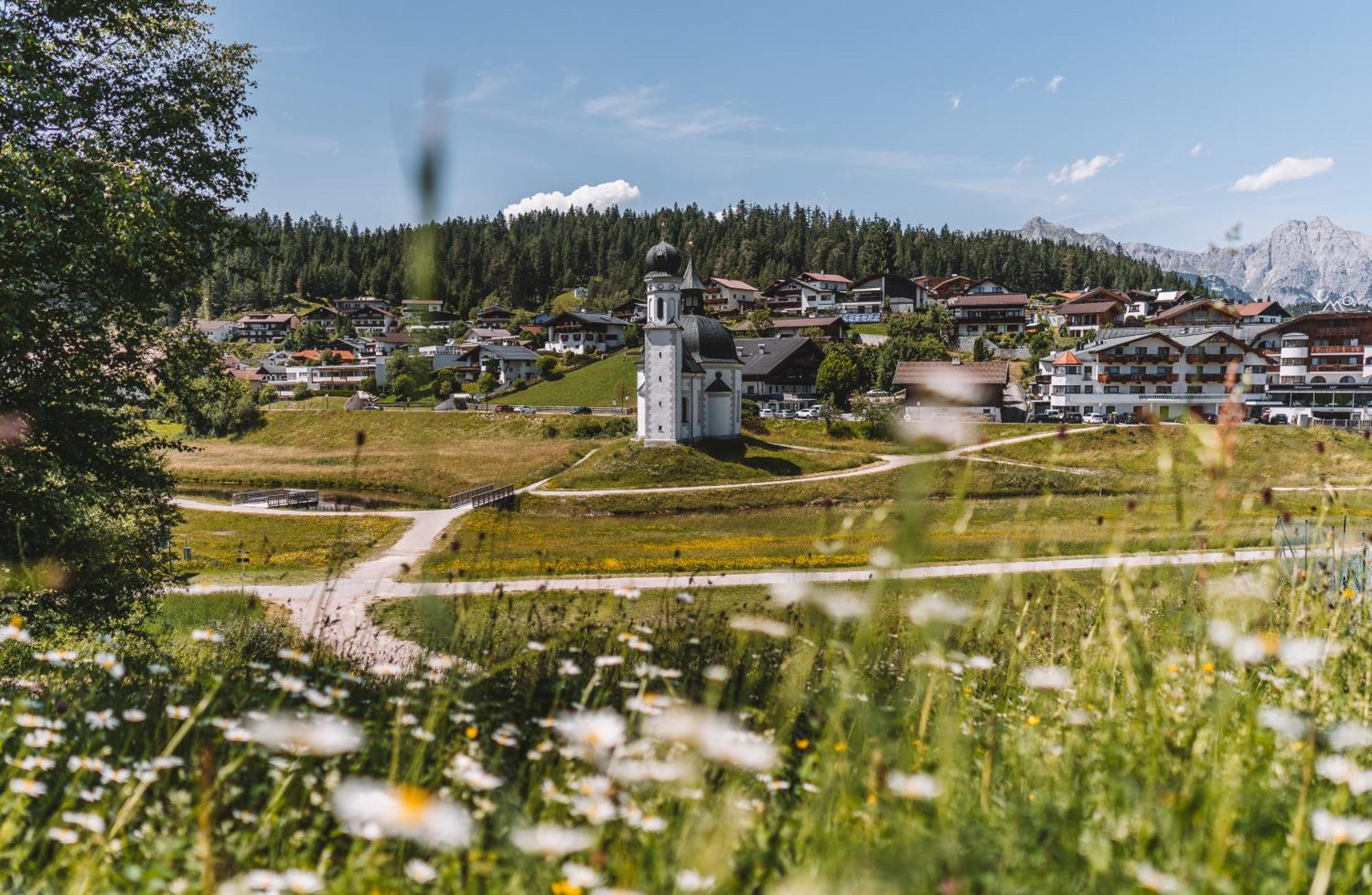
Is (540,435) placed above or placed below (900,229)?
below

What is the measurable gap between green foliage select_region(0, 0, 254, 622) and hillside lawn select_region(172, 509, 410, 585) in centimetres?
1392

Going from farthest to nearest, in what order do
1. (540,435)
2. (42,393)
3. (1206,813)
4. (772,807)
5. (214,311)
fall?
(214,311) → (540,435) → (42,393) → (772,807) → (1206,813)

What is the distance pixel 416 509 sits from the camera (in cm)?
5094

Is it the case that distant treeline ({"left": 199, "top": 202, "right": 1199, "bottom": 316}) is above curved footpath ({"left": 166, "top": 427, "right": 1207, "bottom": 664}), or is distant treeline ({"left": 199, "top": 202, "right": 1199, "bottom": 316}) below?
above

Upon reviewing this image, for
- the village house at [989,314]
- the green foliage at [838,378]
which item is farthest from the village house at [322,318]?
the village house at [989,314]

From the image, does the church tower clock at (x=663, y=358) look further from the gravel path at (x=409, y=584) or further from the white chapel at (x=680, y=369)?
the gravel path at (x=409, y=584)

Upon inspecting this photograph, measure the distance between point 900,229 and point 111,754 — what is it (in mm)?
199696

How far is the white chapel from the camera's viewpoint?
67.8m

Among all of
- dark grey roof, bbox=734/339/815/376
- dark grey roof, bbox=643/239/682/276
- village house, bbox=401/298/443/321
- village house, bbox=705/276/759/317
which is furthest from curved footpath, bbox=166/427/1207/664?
village house, bbox=705/276/759/317

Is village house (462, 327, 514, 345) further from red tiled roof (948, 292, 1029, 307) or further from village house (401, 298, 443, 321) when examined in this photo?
village house (401, 298, 443, 321)

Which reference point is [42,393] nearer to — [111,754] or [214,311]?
[111,754]

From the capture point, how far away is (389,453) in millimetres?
51156

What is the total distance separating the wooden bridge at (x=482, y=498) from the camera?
51844 mm

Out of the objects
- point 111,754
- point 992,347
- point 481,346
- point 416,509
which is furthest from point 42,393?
point 992,347
